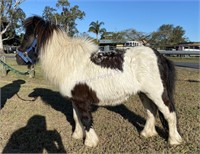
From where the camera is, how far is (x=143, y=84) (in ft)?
13.1

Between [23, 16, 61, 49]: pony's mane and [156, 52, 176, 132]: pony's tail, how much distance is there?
81.1 inches

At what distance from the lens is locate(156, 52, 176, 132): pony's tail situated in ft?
13.4

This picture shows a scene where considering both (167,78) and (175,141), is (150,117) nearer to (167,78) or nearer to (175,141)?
(175,141)

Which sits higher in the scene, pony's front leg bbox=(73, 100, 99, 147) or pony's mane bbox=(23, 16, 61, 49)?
pony's mane bbox=(23, 16, 61, 49)

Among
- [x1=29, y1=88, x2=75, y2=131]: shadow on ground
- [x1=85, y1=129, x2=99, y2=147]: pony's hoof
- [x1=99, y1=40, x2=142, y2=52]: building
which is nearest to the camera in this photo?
[x1=85, y1=129, x2=99, y2=147]: pony's hoof

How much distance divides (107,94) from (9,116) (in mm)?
3239

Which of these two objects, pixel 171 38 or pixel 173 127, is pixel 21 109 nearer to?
pixel 173 127

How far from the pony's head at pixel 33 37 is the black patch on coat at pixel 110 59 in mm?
989

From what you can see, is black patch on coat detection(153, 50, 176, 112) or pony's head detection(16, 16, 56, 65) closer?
black patch on coat detection(153, 50, 176, 112)

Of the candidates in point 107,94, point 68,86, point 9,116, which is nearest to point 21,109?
point 9,116

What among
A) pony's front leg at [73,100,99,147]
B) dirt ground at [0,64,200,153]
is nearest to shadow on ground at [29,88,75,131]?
dirt ground at [0,64,200,153]

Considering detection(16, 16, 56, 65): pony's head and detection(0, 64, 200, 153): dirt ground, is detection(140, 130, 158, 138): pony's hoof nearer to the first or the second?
detection(0, 64, 200, 153): dirt ground

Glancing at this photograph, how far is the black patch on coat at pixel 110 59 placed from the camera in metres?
4.05

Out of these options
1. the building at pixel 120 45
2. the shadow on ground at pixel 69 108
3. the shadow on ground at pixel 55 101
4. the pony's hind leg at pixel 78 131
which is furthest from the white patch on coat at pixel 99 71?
the building at pixel 120 45
